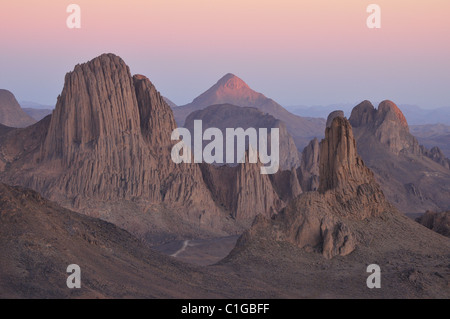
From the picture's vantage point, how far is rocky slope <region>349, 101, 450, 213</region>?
136500 millimetres

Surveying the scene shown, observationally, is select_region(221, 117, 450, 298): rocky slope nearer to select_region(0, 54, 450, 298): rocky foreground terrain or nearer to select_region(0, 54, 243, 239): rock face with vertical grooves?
select_region(0, 54, 450, 298): rocky foreground terrain

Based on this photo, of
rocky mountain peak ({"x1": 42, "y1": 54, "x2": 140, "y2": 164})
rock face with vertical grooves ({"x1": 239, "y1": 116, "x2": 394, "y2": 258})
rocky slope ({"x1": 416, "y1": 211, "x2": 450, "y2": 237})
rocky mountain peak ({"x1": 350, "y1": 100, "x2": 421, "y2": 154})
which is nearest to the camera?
rock face with vertical grooves ({"x1": 239, "y1": 116, "x2": 394, "y2": 258})

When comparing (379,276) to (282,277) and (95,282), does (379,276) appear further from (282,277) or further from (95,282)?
(95,282)

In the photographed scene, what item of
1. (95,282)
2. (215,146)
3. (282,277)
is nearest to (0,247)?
(95,282)

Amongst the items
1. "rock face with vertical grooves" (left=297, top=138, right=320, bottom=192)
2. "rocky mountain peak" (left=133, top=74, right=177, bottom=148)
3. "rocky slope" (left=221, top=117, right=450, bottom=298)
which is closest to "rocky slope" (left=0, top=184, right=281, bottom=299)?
"rocky slope" (left=221, top=117, right=450, bottom=298)

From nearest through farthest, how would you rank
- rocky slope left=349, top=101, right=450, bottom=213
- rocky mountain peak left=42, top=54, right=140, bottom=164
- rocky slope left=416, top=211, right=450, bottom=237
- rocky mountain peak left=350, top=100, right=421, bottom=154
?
rocky slope left=416, top=211, right=450, bottom=237 → rocky mountain peak left=42, top=54, right=140, bottom=164 → rocky slope left=349, top=101, right=450, bottom=213 → rocky mountain peak left=350, top=100, right=421, bottom=154

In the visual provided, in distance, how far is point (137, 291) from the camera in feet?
160

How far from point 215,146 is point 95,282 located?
132m

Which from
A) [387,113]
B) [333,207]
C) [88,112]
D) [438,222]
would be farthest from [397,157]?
[333,207]

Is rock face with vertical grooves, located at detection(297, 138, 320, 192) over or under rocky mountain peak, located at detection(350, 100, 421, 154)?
under

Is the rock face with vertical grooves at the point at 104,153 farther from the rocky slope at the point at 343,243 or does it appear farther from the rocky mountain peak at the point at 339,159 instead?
the rocky slope at the point at 343,243

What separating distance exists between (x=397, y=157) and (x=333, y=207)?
8638 cm

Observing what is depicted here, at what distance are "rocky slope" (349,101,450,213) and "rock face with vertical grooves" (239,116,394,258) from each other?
228ft
